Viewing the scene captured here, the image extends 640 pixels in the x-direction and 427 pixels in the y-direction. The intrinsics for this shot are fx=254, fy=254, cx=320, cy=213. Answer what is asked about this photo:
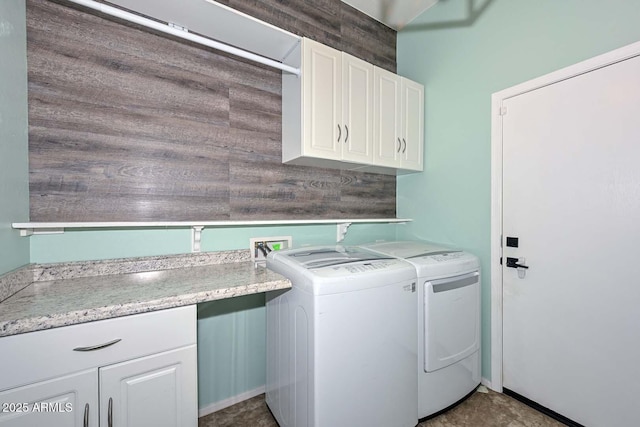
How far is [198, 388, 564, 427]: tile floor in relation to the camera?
60.0 inches

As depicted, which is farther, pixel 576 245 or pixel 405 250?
pixel 405 250

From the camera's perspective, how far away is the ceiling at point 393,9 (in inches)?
85.2

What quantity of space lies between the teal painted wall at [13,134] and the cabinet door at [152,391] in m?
0.63

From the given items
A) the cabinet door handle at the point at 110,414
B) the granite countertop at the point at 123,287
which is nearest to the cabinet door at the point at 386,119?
the granite countertop at the point at 123,287

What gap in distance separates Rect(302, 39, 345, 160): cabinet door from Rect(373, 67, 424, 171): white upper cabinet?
1.17 feet

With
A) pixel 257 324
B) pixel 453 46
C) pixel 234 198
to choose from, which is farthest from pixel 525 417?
pixel 453 46

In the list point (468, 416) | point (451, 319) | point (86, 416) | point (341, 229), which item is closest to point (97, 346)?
point (86, 416)

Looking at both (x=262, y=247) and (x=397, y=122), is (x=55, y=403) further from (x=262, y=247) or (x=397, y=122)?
(x=397, y=122)

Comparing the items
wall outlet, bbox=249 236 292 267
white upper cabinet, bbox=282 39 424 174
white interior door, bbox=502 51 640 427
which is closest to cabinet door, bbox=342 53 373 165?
white upper cabinet, bbox=282 39 424 174

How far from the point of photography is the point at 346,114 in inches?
69.6

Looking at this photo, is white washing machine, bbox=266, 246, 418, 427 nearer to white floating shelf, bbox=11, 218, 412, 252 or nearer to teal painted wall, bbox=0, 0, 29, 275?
white floating shelf, bbox=11, 218, 412, 252

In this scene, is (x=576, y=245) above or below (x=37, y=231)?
below

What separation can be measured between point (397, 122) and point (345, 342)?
167 cm

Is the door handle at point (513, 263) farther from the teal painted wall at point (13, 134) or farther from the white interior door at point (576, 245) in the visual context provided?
the teal painted wall at point (13, 134)
